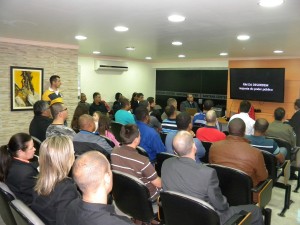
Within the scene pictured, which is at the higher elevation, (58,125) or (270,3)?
(270,3)

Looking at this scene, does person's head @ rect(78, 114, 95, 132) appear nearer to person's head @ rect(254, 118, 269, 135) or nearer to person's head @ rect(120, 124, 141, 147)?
person's head @ rect(120, 124, 141, 147)

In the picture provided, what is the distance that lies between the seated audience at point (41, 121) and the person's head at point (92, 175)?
247 cm

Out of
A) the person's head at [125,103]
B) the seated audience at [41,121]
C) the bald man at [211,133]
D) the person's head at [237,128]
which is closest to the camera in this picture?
the person's head at [237,128]

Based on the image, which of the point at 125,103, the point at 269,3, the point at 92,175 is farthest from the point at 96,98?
the point at 92,175

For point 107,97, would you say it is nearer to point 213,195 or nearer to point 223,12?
point 223,12

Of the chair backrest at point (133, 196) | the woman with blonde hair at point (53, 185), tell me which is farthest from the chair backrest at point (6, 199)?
the chair backrest at point (133, 196)

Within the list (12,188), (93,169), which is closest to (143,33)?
(12,188)

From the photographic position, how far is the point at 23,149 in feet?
7.31

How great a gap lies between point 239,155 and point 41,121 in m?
2.53

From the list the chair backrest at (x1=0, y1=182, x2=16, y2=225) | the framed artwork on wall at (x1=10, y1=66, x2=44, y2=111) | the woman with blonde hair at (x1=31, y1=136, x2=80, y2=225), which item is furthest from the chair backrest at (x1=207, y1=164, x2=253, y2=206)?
the framed artwork on wall at (x1=10, y1=66, x2=44, y2=111)

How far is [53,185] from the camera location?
1.69 metres

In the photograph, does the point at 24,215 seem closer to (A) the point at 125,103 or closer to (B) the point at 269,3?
(B) the point at 269,3

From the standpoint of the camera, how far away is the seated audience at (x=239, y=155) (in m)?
2.45

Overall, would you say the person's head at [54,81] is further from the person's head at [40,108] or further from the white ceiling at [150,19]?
the person's head at [40,108]
